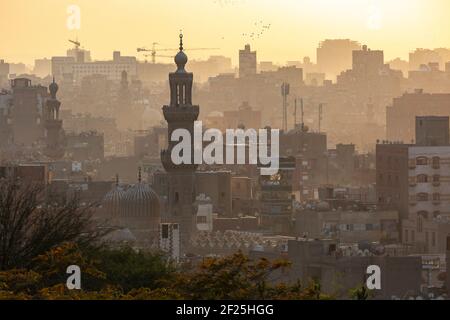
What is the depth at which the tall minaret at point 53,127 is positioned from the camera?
6259 cm

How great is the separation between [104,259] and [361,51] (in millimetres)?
64149

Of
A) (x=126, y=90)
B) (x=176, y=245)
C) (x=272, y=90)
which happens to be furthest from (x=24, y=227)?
(x=126, y=90)

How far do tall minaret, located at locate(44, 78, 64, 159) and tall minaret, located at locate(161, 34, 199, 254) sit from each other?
1876 centimetres

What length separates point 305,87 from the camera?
95562 millimetres

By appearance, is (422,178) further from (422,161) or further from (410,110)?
(410,110)

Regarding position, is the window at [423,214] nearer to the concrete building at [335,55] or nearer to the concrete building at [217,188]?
the concrete building at [217,188]

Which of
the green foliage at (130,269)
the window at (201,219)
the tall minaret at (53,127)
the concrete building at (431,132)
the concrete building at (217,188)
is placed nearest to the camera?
the green foliage at (130,269)

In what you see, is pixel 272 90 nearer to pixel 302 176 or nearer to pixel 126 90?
pixel 126 90

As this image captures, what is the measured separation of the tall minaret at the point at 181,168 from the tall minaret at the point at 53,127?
1876 centimetres

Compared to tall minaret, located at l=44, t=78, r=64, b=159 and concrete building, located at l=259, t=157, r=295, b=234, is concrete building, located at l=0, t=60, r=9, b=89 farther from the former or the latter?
concrete building, located at l=259, t=157, r=295, b=234

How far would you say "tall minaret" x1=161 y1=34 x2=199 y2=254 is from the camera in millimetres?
41094

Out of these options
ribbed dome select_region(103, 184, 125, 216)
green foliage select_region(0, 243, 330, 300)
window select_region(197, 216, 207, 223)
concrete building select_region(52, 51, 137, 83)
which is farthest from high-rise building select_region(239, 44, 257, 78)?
green foliage select_region(0, 243, 330, 300)

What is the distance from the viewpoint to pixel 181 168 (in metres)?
42.0

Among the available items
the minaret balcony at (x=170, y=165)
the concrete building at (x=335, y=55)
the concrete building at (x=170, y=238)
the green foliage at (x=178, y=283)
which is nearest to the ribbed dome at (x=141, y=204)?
the concrete building at (x=170, y=238)
